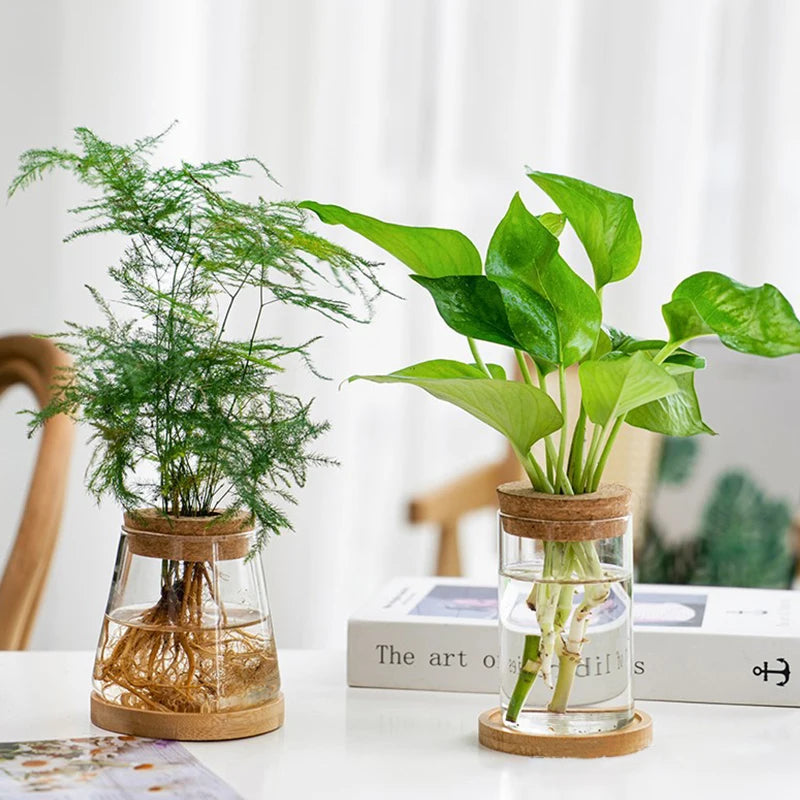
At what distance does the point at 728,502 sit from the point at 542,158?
815 millimetres

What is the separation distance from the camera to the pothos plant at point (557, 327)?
829 millimetres

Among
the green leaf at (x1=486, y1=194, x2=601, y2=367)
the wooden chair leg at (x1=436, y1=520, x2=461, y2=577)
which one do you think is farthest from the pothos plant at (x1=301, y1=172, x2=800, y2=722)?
the wooden chair leg at (x1=436, y1=520, x2=461, y2=577)

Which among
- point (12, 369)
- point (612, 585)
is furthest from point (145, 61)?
point (612, 585)

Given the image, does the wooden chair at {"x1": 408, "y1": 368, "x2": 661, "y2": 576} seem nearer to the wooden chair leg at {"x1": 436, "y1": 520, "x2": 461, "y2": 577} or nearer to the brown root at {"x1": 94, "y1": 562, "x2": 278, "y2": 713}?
the wooden chair leg at {"x1": 436, "y1": 520, "x2": 461, "y2": 577}

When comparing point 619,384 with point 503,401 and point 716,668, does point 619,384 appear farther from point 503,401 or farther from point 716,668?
point 716,668

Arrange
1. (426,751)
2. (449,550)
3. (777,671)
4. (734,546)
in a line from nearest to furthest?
(426,751)
(777,671)
(734,546)
(449,550)

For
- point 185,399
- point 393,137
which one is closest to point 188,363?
point 185,399

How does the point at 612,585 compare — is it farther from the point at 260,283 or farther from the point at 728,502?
the point at 728,502

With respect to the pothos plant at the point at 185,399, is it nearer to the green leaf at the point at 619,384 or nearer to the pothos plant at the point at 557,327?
the pothos plant at the point at 557,327

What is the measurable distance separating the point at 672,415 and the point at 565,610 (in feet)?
0.52

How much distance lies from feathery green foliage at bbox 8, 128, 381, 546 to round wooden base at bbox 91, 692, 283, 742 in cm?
13

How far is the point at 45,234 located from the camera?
2.46m

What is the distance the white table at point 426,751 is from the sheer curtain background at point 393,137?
4.61ft

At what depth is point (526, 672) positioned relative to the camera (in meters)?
0.88
